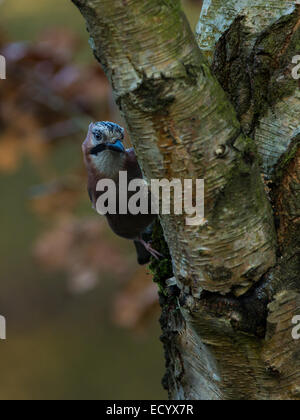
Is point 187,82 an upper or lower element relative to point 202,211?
upper

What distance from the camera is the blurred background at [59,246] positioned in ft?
10.2

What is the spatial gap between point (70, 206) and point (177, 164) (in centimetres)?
201

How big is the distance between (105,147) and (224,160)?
3.10 feet

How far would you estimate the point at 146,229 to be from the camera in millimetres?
2248

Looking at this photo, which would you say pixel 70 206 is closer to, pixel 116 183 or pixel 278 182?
pixel 116 183

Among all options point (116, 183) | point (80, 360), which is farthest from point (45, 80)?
point (80, 360)

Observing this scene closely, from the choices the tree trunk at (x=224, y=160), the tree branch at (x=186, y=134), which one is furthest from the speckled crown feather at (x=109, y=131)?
the tree branch at (x=186, y=134)

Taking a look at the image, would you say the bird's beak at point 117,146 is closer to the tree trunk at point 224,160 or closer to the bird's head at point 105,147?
the bird's head at point 105,147

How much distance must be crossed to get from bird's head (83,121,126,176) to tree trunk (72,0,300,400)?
543 mm

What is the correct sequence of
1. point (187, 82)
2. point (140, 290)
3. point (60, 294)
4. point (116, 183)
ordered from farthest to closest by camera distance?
point (60, 294) → point (140, 290) → point (116, 183) → point (187, 82)

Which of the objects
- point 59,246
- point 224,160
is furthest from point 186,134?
point 59,246

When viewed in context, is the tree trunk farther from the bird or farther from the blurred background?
the blurred background

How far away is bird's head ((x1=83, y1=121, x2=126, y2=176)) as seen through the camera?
2016 millimetres

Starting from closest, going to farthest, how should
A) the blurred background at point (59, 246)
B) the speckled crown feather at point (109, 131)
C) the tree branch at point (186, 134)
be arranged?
1. the tree branch at point (186, 134)
2. the speckled crown feather at point (109, 131)
3. the blurred background at point (59, 246)
